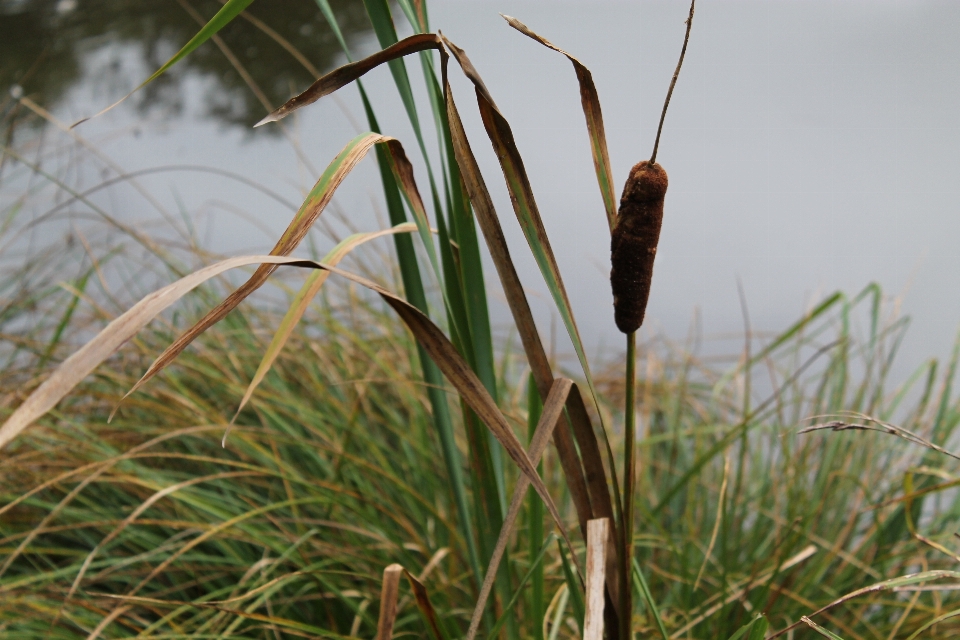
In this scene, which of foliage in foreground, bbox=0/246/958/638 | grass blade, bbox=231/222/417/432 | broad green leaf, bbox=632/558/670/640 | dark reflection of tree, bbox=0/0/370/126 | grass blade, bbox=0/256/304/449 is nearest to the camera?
grass blade, bbox=0/256/304/449

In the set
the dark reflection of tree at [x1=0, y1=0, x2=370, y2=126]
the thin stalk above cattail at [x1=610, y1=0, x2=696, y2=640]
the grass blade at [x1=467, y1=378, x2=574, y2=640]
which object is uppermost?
the dark reflection of tree at [x1=0, y1=0, x2=370, y2=126]

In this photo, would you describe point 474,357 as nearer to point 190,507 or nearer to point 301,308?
point 301,308

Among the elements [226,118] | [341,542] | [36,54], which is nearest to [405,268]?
[341,542]

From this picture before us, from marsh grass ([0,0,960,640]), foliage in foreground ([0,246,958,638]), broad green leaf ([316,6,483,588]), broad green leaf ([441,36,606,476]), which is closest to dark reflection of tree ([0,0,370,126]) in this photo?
marsh grass ([0,0,960,640])

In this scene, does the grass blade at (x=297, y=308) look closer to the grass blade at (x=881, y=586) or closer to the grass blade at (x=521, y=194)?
the grass blade at (x=521, y=194)

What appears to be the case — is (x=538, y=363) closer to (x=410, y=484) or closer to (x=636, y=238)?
(x=636, y=238)

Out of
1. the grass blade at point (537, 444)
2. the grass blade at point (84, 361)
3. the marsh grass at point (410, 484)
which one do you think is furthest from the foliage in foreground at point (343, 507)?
the grass blade at point (84, 361)

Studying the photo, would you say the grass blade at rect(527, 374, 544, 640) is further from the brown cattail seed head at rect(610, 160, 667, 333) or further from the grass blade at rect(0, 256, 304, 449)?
the grass blade at rect(0, 256, 304, 449)
